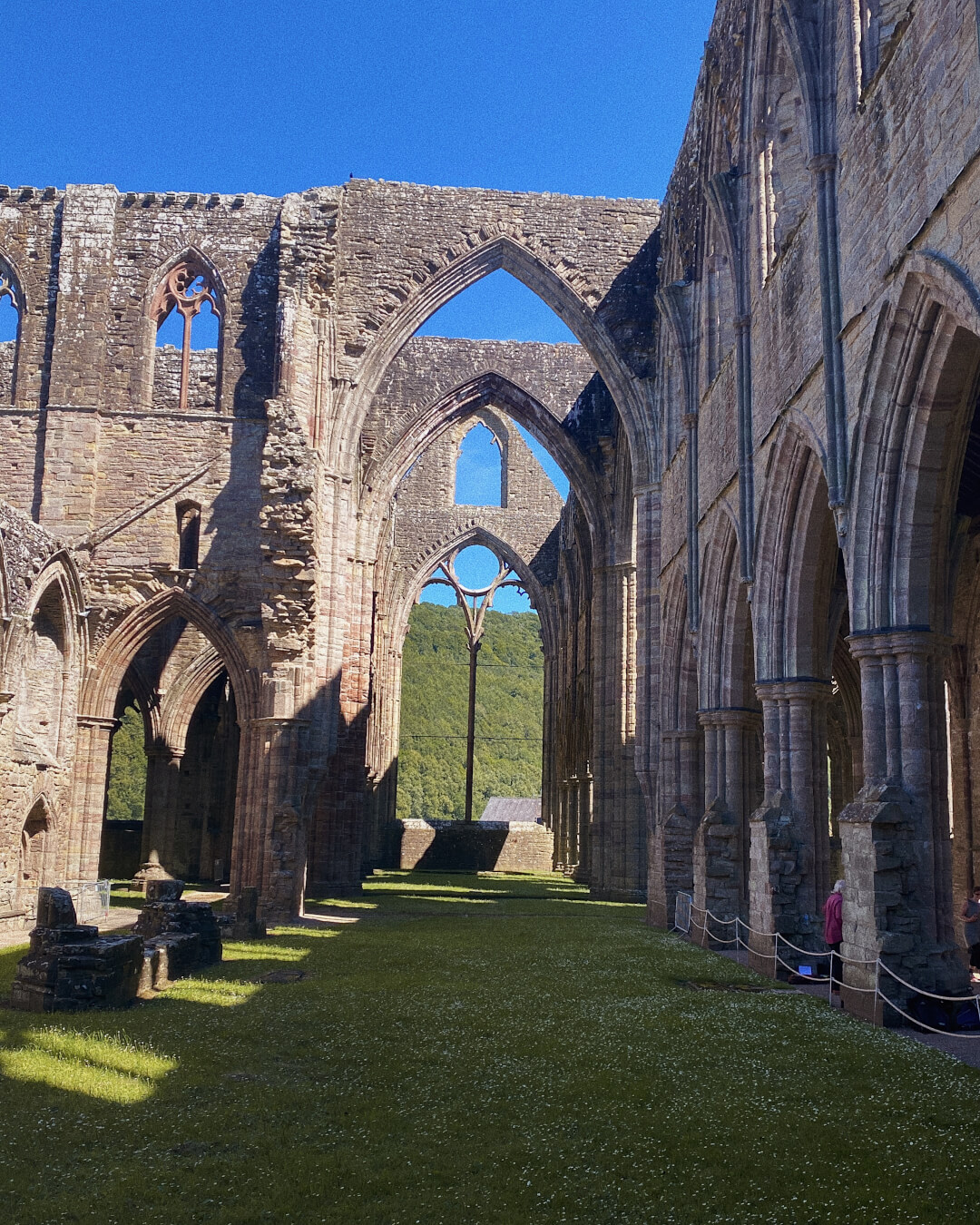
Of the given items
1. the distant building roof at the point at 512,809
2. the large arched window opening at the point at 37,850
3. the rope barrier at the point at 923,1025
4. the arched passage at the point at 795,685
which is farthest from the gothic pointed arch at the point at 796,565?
the distant building roof at the point at 512,809

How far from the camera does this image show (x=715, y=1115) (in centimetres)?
523

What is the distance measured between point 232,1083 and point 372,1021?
189 cm

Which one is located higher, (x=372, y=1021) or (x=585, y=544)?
(x=585, y=544)

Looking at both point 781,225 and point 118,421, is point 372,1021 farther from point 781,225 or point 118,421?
point 118,421

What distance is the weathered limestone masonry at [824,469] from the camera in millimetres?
7527

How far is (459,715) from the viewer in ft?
193

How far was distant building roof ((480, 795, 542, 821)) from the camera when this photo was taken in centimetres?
4824

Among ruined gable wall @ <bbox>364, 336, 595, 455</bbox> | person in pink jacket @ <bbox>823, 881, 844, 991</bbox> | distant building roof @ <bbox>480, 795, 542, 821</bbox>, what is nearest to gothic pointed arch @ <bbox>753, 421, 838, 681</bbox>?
person in pink jacket @ <bbox>823, 881, 844, 991</bbox>

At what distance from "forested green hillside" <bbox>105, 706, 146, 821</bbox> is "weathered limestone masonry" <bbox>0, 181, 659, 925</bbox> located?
61.8 feet

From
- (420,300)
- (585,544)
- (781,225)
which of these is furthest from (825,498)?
(585,544)

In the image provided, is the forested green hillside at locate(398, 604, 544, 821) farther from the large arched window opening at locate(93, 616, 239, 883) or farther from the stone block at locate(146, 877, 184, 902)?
the stone block at locate(146, 877, 184, 902)

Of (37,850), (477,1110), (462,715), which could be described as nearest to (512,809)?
(462,715)

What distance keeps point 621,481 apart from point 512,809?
2862cm

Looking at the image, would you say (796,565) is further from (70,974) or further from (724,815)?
(70,974)
